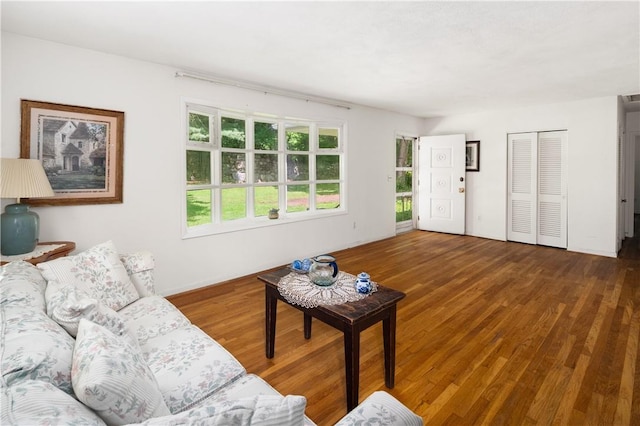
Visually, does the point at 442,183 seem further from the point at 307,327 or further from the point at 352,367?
the point at 352,367

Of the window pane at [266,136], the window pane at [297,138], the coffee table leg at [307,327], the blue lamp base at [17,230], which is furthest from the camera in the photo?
the window pane at [297,138]

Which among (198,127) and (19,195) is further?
(198,127)

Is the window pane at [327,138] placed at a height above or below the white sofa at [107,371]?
above

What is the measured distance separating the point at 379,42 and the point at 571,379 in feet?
9.34

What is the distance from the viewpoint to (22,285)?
1.47m

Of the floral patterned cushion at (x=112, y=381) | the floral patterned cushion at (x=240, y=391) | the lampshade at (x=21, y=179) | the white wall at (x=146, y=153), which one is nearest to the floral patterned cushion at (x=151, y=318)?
the floral patterned cushion at (x=240, y=391)

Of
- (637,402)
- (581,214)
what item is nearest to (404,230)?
(581,214)

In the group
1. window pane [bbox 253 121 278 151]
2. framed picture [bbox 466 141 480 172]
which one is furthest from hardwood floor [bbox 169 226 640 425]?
framed picture [bbox 466 141 480 172]

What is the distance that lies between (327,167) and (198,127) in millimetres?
2180

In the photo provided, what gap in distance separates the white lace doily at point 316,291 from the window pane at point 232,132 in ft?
8.14

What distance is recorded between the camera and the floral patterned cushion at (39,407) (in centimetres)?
68

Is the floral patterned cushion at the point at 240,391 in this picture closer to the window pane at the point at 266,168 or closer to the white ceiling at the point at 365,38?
the white ceiling at the point at 365,38

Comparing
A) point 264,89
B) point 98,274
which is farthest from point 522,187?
point 98,274

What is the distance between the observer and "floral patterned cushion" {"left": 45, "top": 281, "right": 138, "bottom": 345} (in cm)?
130
